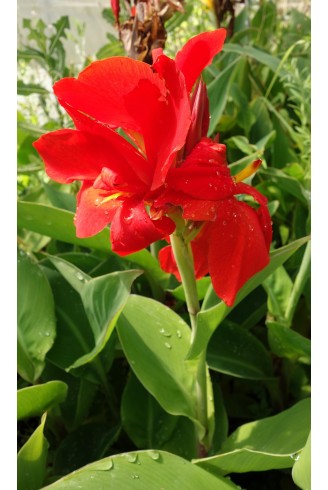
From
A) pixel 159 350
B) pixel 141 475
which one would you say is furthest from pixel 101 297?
pixel 141 475

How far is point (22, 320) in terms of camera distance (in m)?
0.62

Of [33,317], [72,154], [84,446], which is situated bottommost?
[84,446]

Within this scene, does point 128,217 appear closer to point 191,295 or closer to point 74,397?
point 191,295

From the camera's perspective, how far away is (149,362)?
554 mm

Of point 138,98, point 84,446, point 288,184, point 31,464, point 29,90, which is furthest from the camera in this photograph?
point 29,90

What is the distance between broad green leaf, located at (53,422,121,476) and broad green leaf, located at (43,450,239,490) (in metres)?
0.16

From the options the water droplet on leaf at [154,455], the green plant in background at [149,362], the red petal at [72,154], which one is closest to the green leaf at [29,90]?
the green plant in background at [149,362]

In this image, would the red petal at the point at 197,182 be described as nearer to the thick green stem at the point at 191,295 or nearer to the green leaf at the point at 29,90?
the thick green stem at the point at 191,295

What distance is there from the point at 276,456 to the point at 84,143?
0.25 meters

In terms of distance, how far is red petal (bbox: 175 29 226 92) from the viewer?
0.39 metres

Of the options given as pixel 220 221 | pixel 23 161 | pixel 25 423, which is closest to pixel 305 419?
pixel 220 221

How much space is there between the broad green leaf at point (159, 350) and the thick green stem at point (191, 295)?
0.01 metres

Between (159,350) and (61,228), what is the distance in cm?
18

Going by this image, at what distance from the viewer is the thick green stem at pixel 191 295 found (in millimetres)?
437
